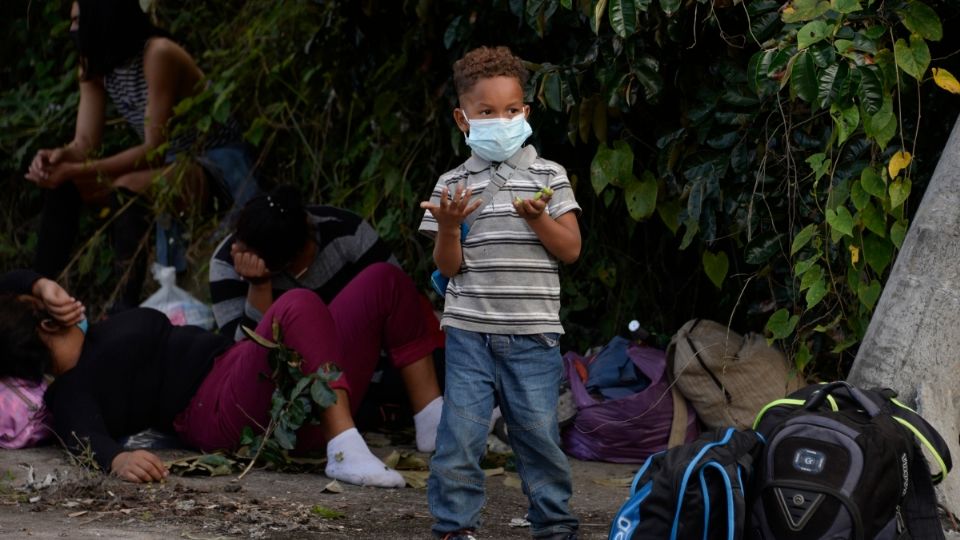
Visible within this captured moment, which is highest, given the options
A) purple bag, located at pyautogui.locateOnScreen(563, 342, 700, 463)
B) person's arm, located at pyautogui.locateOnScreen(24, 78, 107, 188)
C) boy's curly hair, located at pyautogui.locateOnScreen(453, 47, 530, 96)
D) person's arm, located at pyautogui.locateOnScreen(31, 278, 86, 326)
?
boy's curly hair, located at pyautogui.locateOnScreen(453, 47, 530, 96)

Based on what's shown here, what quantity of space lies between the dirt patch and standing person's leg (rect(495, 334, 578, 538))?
0.81ft

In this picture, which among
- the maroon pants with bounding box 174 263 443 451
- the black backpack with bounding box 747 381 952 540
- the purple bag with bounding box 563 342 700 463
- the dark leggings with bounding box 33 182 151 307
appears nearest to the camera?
the black backpack with bounding box 747 381 952 540

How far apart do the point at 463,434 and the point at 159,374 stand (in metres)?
1.48

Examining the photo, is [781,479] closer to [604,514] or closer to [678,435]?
[604,514]

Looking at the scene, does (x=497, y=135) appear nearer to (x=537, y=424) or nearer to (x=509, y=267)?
(x=509, y=267)

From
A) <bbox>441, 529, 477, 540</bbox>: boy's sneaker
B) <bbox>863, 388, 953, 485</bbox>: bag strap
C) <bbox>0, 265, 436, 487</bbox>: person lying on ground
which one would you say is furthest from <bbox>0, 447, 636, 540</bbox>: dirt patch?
<bbox>863, 388, 953, 485</bbox>: bag strap

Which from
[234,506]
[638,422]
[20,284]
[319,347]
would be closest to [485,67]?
[319,347]

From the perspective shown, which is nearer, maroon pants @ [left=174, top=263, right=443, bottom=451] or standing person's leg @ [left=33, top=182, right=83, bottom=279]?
maroon pants @ [left=174, top=263, right=443, bottom=451]

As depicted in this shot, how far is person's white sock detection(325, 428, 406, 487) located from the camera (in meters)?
4.19

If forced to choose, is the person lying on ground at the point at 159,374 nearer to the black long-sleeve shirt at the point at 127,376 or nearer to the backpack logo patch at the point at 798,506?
the black long-sleeve shirt at the point at 127,376

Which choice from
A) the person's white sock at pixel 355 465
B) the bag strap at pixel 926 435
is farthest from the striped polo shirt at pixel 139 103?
the bag strap at pixel 926 435

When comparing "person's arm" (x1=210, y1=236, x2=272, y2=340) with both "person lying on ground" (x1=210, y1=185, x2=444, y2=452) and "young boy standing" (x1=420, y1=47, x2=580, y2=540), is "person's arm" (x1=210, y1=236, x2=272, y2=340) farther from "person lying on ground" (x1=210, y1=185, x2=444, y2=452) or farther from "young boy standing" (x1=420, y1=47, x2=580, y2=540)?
"young boy standing" (x1=420, y1=47, x2=580, y2=540)

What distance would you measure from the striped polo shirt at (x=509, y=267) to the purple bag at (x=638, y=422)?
1263mm

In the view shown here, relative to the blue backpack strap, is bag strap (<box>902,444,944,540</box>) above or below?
below
